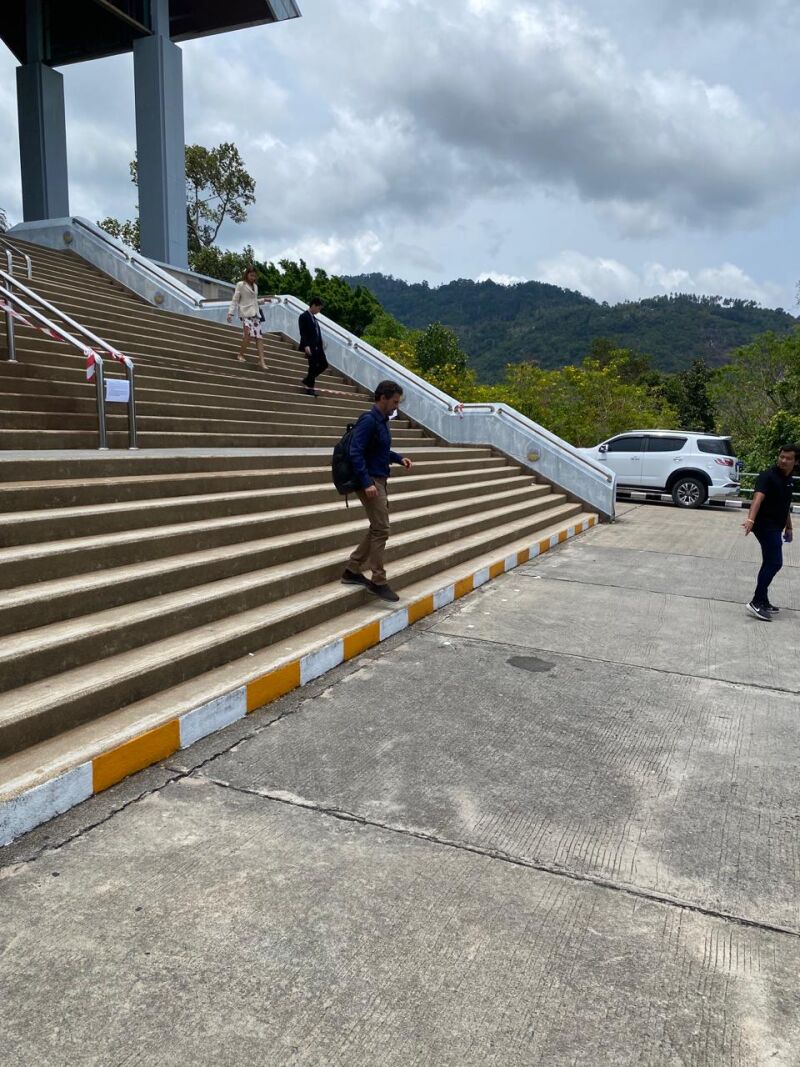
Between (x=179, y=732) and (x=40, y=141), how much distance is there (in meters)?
24.7

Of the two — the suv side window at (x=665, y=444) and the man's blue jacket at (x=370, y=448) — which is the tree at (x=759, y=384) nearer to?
the suv side window at (x=665, y=444)

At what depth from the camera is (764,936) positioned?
246 centimetres

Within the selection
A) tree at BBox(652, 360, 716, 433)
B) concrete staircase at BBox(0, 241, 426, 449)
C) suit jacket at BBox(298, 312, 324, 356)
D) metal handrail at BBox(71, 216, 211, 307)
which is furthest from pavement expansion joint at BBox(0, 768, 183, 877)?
tree at BBox(652, 360, 716, 433)

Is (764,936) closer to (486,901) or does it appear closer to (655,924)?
(655,924)

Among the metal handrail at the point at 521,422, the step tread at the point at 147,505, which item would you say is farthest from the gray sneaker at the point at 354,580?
the metal handrail at the point at 521,422

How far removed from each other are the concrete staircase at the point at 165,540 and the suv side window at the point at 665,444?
6762 mm

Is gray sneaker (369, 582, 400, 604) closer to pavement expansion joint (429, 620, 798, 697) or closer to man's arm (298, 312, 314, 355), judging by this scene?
pavement expansion joint (429, 620, 798, 697)

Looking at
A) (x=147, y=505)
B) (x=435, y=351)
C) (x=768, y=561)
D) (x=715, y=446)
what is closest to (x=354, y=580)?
(x=147, y=505)

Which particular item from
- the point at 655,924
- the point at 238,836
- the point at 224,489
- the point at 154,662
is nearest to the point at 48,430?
the point at 224,489

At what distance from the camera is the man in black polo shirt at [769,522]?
686cm

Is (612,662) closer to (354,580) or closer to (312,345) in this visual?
(354,580)

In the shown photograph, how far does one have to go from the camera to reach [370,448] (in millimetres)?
5922

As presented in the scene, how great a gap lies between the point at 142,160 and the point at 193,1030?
2392 cm

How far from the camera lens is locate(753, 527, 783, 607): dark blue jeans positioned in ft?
22.5
